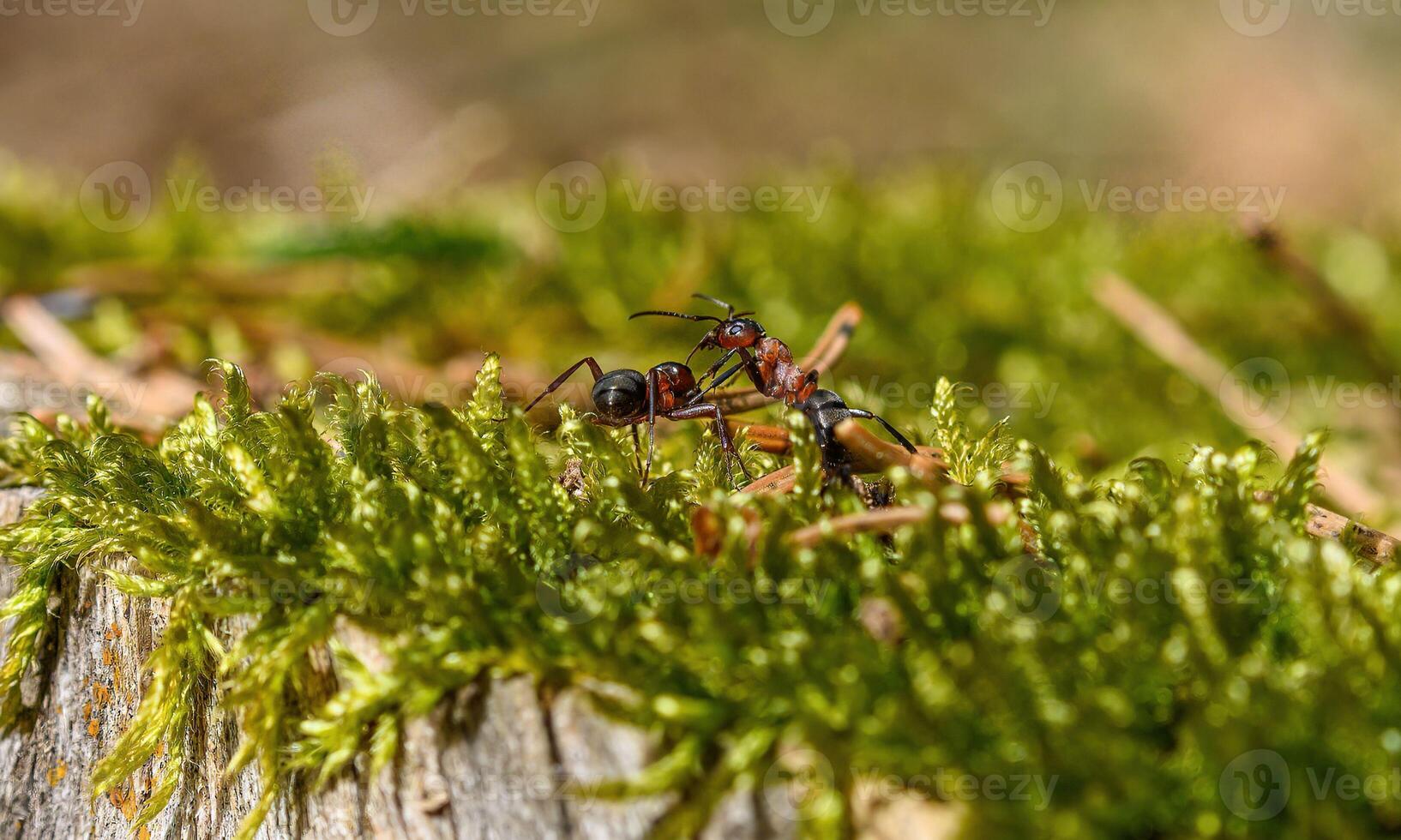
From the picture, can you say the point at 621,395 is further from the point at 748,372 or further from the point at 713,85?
the point at 713,85

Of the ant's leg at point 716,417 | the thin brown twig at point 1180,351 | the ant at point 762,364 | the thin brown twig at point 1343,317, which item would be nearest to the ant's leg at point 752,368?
the ant at point 762,364

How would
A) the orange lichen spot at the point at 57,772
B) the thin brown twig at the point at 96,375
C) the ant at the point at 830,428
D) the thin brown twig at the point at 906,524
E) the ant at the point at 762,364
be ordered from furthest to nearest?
the thin brown twig at the point at 96,375, the ant at the point at 762,364, the orange lichen spot at the point at 57,772, the ant at the point at 830,428, the thin brown twig at the point at 906,524

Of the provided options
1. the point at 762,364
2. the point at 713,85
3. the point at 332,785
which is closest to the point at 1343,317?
the point at 762,364

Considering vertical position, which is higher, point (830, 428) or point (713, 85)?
point (713, 85)

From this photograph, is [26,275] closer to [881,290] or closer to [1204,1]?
[881,290]

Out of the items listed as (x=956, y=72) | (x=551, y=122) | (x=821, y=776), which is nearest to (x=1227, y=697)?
(x=821, y=776)

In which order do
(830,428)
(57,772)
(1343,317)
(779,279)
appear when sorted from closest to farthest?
(830,428)
(57,772)
(1343,317)
(779,279)

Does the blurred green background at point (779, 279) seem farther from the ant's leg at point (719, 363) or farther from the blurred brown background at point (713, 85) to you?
the blurred brown background at point (713, 85)
